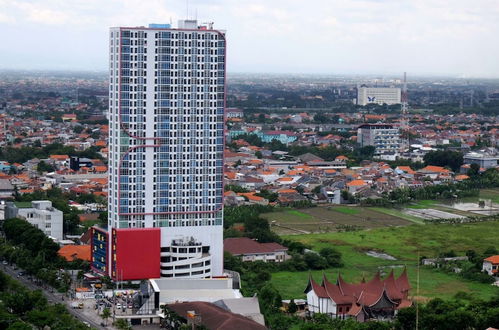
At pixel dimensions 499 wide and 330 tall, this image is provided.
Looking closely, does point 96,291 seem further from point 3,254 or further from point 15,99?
point 15,99

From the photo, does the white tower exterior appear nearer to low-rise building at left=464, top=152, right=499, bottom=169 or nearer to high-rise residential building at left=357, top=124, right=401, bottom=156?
low-rise building at left=464, top=152, right=499, bottom=169

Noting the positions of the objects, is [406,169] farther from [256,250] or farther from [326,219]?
[256,250]

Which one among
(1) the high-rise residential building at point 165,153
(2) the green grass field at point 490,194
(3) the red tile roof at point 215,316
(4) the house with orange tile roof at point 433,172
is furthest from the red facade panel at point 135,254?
(4) the house with orange tile roof at point 433,172

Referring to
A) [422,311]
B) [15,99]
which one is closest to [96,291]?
[422,311]

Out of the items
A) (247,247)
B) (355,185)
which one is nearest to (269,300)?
(247,247)

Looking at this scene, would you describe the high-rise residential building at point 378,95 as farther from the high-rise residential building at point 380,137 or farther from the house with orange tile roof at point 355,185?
the house with orange tile roof at point 355,185

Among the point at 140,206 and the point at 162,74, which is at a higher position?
the point at 162,74

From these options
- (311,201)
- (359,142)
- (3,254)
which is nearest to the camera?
(3,254)
